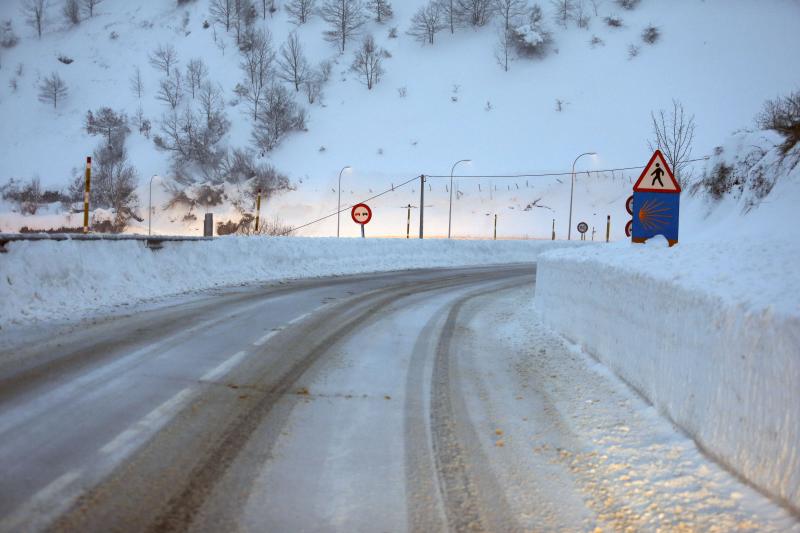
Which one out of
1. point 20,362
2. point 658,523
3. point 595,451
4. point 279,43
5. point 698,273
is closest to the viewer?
point 658,523

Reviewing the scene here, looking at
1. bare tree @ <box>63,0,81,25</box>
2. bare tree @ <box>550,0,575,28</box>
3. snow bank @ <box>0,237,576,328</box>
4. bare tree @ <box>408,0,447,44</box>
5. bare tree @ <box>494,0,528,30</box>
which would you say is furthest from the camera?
bare tree @ <box>63,0,81,25</box>

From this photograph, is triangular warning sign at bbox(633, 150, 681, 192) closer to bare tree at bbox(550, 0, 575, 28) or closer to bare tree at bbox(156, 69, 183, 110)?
bare tree at bbox(550, 0, 575, 28)

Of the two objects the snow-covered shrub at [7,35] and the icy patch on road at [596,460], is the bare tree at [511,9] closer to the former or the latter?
the icy patch on road at [596,460]

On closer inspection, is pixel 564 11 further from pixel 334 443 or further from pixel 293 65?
pixel 334 443

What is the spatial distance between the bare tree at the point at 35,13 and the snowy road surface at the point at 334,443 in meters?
109

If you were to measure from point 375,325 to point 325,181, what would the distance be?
157 ft

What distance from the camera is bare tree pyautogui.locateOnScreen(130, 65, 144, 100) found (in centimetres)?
7150

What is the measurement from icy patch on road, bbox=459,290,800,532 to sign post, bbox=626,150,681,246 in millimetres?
2729

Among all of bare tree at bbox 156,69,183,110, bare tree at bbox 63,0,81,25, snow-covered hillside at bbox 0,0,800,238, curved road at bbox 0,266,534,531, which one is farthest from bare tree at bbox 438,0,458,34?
curved road at bbox 0,266,534,531

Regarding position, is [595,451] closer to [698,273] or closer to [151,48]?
[698,273]

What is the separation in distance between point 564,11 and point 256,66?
1552 inches

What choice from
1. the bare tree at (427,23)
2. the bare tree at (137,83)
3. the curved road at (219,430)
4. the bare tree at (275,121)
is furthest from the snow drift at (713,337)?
the bare tree at (137,83)

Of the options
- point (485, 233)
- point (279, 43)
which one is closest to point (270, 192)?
point (485, 233)

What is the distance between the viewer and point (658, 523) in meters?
2.79
